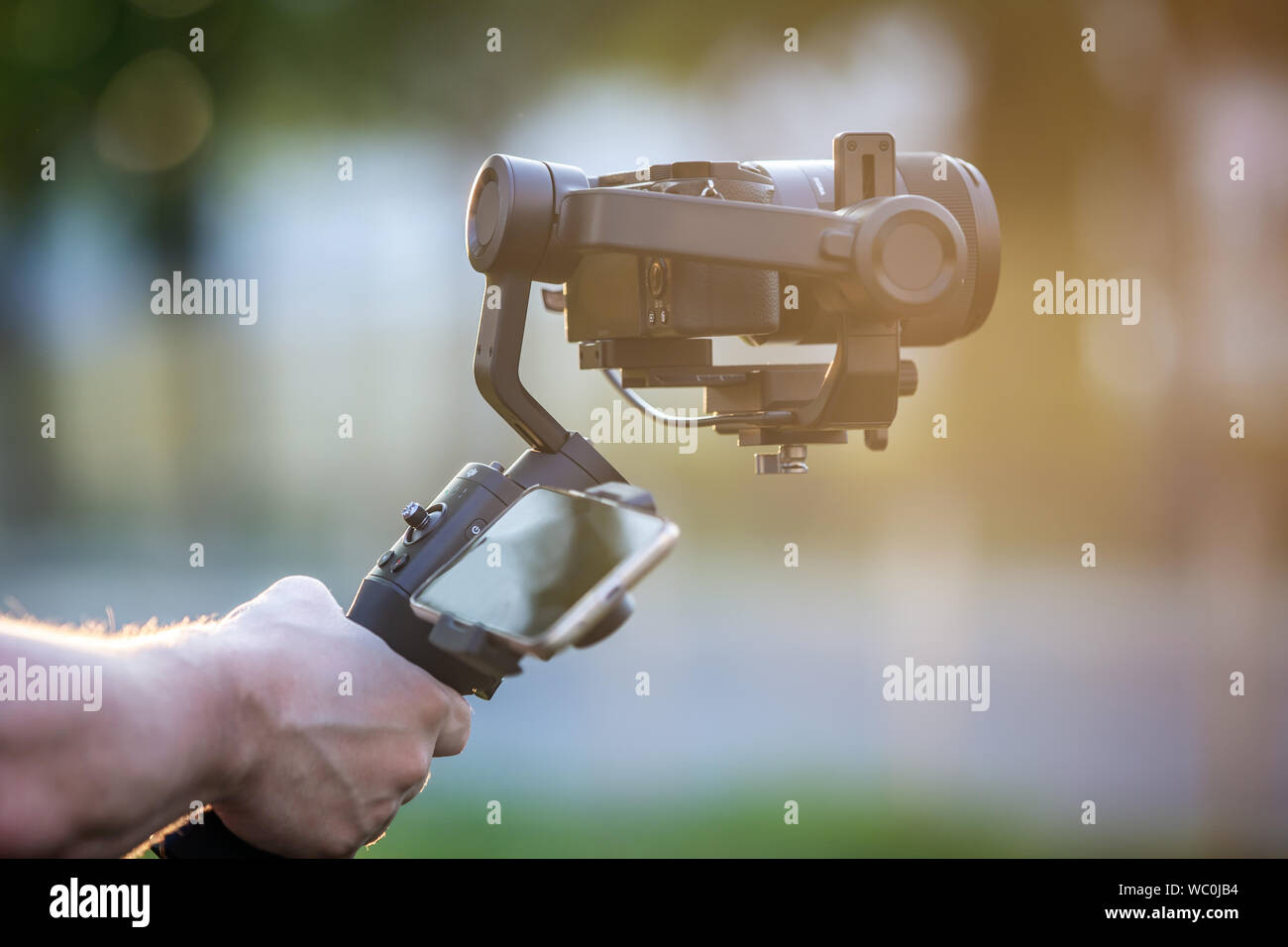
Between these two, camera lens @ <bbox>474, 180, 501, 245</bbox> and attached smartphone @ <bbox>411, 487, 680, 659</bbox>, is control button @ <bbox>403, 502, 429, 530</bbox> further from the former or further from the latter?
camera lens @ <bbox>474, 180, 501, 245</bbox>

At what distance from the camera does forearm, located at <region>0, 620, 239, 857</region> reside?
60 centimetres

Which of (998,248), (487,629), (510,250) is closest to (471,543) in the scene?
(487,629)

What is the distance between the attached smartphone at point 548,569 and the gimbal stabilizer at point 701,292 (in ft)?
0.10

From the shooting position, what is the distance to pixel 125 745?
62 cm

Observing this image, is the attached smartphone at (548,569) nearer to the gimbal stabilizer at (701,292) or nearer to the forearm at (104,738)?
the gimbal stabilizer at (701,292)

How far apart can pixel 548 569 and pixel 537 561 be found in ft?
0.05

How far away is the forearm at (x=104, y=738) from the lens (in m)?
0.60

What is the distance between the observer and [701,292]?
79 centimetres

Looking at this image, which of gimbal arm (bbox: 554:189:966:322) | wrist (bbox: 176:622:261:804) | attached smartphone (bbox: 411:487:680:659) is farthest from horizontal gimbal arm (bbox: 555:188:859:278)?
wrist (bbox: 176:622:261:804)

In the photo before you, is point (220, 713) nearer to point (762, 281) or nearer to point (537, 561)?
point (537, 561)

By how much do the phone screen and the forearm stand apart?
15cm

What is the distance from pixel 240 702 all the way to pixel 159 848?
0.15 m

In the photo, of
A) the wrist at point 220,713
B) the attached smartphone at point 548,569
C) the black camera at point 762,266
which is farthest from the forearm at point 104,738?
the black camera at point 762,266

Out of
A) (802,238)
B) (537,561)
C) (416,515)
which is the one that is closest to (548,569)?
(537,561)
